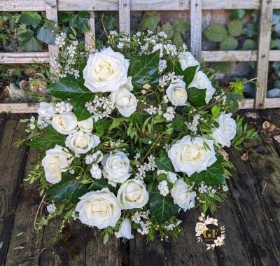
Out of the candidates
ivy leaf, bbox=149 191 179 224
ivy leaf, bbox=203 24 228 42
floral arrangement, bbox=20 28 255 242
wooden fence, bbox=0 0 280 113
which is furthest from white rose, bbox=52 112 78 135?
ivy leaf, bbox=203 24 228 42

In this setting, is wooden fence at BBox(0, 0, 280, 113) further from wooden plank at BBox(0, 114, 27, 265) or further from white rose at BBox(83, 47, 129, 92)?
white rose at BBox(83, 47, 129, 92)

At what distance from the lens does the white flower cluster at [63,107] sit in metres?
1.67

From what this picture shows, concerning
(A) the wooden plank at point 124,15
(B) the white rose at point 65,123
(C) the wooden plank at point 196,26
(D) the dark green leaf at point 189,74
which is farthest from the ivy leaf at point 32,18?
(D) the dark green leaf at point 189,74

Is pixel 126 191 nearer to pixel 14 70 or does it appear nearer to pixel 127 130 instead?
pixel 127 130

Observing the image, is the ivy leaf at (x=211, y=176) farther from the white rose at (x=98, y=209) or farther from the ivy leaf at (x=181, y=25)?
the ivy leaf at (x=181, y=25)

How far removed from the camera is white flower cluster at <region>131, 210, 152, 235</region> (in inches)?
69.5

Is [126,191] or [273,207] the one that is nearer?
[126,191]

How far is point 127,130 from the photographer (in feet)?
5.69

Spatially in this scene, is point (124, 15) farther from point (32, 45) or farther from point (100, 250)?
point (100, 250)

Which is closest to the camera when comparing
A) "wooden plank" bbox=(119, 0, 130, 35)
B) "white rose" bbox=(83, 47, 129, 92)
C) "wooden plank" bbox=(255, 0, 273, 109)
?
"white rose" bbox=(83, 47, 129, 92)

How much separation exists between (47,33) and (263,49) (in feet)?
3.72

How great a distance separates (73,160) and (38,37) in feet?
3.24

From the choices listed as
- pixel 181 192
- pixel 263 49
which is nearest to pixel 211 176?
pixel 181 192

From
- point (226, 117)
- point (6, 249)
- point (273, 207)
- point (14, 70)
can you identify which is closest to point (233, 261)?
point (273, 207)
